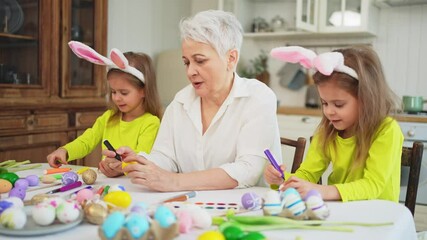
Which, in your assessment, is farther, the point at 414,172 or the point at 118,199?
the point at 414,172

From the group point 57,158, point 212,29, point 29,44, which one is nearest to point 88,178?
point 57,158

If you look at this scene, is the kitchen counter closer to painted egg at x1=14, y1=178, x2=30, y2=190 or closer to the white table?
the white table

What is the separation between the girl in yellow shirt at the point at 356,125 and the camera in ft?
3.96

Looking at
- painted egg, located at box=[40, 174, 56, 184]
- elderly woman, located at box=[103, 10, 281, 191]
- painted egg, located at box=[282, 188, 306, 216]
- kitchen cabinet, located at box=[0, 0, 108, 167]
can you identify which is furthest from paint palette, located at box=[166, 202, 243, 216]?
kitchen cabinet, located at box=[0, 0, 108, 167]

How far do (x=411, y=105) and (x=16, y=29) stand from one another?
2792 mm

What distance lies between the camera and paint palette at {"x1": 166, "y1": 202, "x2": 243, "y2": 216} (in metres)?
1.01

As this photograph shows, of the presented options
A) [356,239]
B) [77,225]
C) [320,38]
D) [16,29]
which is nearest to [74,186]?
[77,225]

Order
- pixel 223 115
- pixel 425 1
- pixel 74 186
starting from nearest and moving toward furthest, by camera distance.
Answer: pixel 74 186 → pixel 223 115 → pixel 425 1

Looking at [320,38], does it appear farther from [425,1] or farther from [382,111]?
[382,111]

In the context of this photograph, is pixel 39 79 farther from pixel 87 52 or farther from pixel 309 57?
pixel 309 57

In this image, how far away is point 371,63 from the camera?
136 cm

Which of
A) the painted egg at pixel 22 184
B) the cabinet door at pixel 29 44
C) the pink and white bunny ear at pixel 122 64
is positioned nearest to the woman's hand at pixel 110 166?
the painted egg at pixel 22 184

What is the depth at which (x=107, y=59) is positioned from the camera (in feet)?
5.00

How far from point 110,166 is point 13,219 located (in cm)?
60
